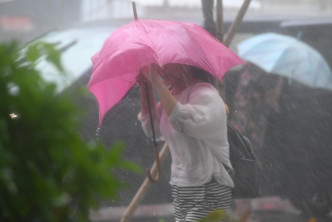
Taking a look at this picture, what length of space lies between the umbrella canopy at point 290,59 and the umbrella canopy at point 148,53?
7.78ft

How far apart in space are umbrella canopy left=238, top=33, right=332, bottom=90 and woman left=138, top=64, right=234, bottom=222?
2.63m

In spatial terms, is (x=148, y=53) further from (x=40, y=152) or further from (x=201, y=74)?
(x=40, y=152)

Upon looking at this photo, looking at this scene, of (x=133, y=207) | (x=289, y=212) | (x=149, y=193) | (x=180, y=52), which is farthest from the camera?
(x=289, y=212)

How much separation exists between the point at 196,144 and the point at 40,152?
183 cm

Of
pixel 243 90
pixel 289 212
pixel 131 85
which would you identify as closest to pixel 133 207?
pixel 131 85

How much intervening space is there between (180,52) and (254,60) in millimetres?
2845

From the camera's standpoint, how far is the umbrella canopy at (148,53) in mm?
2768

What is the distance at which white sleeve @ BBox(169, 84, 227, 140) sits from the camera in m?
2.58

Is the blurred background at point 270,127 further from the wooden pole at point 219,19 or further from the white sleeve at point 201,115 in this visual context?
the white sleeve at point 201,115

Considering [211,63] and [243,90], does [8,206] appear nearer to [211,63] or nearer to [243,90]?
[211,63]

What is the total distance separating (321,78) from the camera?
543 centimetres

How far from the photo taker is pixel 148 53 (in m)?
2.75

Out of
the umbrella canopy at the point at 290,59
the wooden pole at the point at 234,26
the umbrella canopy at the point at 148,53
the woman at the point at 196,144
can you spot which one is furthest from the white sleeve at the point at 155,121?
the umbrella canopy at the point at 290,59

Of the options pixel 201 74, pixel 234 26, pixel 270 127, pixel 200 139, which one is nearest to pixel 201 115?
pixel 200 139
